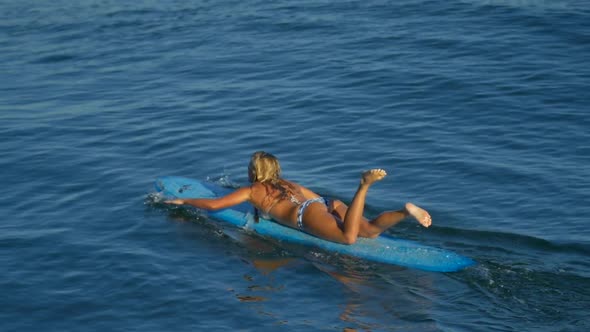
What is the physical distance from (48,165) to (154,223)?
322 centimetres

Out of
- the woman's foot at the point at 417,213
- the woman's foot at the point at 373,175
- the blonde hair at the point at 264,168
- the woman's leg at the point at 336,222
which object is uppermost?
the woman's foot at the point at 373,175

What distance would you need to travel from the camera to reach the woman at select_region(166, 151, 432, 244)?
9.60 metres

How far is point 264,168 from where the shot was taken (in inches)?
397

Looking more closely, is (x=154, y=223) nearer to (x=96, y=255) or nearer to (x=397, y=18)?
(x=96, y=255)

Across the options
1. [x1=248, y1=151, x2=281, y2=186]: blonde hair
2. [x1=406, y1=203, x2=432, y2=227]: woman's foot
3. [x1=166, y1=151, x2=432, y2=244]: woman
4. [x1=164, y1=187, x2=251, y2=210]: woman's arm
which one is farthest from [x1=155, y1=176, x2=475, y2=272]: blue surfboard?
[x1=406, y1=203, x2=432, y2=227]: woman's foot

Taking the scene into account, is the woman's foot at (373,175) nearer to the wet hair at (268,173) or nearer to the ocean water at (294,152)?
the ocean water at (294,152)

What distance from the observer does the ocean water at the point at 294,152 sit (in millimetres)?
9000

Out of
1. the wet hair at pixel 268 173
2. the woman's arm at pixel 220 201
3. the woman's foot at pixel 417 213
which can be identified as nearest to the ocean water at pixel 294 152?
the woman's arm at pixel 220 201

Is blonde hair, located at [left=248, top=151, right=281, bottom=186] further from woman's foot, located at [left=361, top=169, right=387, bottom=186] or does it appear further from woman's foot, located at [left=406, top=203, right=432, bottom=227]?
woman's foot, located at [left=406, top=203, right=432, bottom=227]

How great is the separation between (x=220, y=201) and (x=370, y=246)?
6.25ft

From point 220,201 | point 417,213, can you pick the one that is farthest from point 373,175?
point 220,201

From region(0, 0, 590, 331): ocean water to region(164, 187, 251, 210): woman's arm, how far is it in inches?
17.9

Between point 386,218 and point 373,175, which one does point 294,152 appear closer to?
point 386,218

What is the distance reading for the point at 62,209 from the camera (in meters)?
12.0
